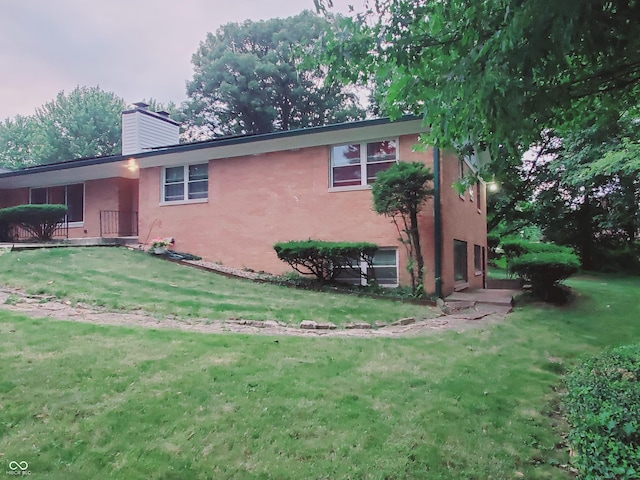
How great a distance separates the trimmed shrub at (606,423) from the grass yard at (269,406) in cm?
25

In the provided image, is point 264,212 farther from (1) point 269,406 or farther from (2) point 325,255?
(1) point 269,406

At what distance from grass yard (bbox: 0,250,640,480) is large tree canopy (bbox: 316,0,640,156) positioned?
8.13 feet

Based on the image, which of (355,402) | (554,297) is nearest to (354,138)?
(554,297)

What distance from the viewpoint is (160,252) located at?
43.6 ft

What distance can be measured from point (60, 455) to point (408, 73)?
4.12 metres

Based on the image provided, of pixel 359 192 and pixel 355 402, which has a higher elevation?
pixel 359 192

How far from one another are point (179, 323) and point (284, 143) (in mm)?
7086

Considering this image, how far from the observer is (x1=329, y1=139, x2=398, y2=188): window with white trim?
37.7 ft

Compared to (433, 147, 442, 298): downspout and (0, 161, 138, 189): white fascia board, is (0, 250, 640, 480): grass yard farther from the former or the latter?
(0, 161, 138, 189): white fascia board

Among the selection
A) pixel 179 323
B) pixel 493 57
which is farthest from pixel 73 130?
pixel 493 57

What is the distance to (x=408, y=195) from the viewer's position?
9898 mm

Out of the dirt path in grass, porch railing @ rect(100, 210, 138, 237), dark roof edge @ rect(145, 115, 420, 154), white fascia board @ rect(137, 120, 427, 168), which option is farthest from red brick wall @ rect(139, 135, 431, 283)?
the dirt path in grass

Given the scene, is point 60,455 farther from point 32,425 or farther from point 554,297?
point 554,297

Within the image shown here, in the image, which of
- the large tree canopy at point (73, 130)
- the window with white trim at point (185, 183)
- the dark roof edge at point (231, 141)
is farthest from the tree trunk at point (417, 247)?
the large tree canopy at point (73, 130)
